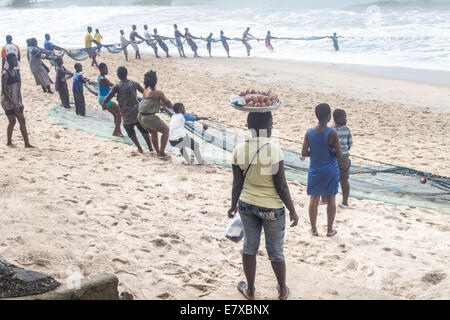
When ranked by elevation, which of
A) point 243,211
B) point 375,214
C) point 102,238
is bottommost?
point 375,214

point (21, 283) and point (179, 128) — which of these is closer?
point (21, 283)

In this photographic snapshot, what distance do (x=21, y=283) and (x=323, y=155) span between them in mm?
2706

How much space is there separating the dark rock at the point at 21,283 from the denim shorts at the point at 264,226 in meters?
1.24

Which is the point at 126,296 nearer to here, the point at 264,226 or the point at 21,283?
the point at 21,283

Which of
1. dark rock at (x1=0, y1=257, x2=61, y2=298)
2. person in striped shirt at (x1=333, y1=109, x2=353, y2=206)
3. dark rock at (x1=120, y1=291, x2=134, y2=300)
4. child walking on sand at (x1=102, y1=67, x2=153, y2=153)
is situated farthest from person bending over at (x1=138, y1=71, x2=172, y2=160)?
dark rock at (x1=0, y1=257, x2=61, y2=298)

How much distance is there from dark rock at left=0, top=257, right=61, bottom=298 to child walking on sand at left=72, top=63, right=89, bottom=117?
6440 mm

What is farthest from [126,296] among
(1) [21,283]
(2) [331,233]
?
(2) [331,233]

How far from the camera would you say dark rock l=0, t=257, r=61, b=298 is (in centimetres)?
268

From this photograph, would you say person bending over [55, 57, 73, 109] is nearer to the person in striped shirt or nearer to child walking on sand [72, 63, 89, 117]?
child walking on sand [72, 63, 89, 117]

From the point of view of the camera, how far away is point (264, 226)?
3143 millimetres

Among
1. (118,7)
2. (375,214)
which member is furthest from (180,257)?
(118,7)
